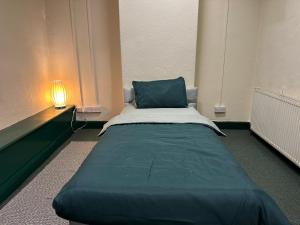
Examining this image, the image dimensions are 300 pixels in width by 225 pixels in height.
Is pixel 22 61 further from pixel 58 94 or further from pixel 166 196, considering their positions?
pixel 166 196

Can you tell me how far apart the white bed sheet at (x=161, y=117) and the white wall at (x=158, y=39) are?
2.32 feet

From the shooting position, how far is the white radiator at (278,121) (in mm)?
2373

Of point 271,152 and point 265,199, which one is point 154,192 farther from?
point 271,152

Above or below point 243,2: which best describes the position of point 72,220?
below

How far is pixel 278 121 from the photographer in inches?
106


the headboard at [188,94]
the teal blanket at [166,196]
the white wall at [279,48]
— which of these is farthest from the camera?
the headboard at [188,94]

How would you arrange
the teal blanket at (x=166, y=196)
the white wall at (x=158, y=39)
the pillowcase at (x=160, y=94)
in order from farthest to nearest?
the white wall at (x=158, y=39) → the pillowcase at (x=160, y=94) → the teal blanket at (x=166, y=196)

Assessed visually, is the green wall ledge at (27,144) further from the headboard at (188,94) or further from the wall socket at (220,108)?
the wall socket at (220,108)

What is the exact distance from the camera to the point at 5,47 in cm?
253

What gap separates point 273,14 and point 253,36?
0.46 meters

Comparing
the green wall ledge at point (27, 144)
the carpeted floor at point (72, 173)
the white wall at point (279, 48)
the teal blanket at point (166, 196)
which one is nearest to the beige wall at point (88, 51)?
the green wall ledge at point (27, 144)

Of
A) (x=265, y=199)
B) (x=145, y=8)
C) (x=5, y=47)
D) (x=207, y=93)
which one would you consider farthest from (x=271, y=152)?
(x=5, y=47)

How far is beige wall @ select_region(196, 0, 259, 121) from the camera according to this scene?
3.34 m

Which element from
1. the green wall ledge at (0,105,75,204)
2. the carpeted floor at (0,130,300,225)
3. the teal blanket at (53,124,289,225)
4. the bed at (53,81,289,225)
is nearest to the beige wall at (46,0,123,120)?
the green wall ledge at (0,105,75,204)
